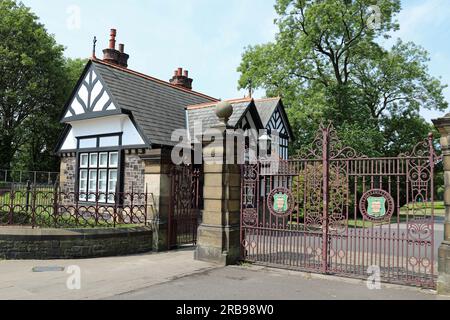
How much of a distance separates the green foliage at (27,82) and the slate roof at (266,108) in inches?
704

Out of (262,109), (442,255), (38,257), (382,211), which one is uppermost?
(262,109)

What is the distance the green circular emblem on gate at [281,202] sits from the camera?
8.03 meters

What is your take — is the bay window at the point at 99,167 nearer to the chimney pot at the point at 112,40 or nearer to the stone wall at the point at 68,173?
the stone wall at the point at 68,173

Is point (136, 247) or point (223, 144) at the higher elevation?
point (223, 144)

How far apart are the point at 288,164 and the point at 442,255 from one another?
10.6 ft

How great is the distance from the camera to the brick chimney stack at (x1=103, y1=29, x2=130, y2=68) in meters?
17.4

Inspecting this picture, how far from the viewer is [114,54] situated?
1745cm

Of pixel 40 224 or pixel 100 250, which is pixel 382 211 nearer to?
pixel 100 250

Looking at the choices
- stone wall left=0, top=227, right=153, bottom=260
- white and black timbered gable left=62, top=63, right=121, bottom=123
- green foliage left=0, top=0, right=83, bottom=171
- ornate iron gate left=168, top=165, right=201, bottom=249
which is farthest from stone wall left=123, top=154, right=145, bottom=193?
green foliage left=0, top=0, right=83, bottom=171

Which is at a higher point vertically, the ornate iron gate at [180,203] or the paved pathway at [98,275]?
the ornate iron gate at [180,203]

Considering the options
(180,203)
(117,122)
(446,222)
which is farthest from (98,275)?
(117,122)

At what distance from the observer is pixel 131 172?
46.3ft

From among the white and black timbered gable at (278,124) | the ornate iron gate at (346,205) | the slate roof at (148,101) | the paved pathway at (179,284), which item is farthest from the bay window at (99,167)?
the white and black timbered gable at (278,124)

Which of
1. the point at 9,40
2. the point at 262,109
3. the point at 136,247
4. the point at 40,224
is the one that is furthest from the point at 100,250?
the point at 9,40
